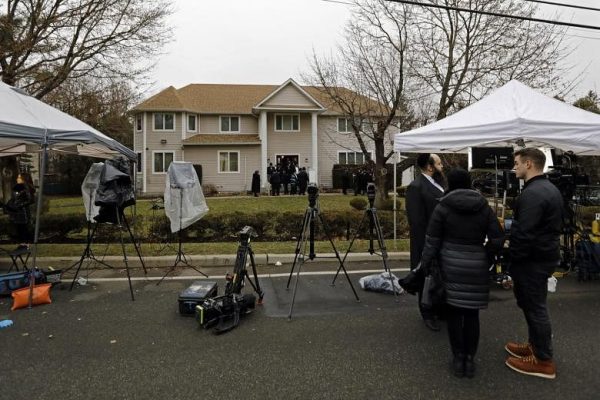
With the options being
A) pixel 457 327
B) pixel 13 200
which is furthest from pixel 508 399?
pixel 13 200

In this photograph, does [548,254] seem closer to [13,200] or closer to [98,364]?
[98,364]

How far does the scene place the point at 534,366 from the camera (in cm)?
349

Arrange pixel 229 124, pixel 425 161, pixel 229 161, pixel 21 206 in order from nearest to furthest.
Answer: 1. pixel 425 161
2. pixel 21 206
3. pixel 229 161
4. pixel 229 124

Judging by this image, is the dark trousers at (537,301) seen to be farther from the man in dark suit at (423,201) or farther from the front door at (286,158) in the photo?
the front door at (286,158)

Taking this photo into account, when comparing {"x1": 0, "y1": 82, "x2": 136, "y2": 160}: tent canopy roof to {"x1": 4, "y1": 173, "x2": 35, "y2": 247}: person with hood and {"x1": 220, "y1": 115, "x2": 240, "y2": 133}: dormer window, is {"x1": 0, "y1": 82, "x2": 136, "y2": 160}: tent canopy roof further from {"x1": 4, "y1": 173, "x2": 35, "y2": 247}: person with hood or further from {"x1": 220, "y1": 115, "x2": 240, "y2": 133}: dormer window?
{"x1": 220, "y1": 115, "x2": 240, "y2": 133}: dormer window

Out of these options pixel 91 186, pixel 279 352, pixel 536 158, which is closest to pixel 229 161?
pixel 91 186

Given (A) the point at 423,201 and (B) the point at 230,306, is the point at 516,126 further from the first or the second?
(B) the point at 230,306

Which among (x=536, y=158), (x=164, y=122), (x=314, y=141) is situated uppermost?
(x=164, y=122)

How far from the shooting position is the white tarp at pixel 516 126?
5.96m

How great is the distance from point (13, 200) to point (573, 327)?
9944mm

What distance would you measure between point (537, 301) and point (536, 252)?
16.9 inches

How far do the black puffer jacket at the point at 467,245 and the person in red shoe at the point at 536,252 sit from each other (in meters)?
0.21

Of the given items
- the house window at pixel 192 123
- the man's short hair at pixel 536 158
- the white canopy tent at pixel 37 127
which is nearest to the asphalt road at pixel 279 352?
the white canopy tent at pixel 37 127

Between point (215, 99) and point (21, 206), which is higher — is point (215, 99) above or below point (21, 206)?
above
